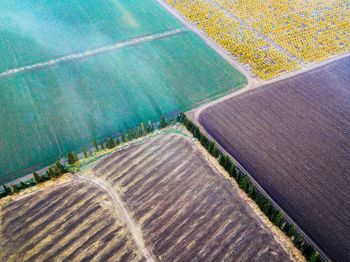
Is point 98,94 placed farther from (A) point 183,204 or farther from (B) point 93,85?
(A) point 183,204

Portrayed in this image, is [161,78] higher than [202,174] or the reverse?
higher

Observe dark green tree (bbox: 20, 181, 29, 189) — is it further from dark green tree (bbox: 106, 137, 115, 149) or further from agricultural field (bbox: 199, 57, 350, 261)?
agricultural field (bbox: 199, 57, 350, 261)

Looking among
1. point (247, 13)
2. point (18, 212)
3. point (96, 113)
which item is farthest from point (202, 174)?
point (247, 13)

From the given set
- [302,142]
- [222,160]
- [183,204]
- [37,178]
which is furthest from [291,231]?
[37,178]

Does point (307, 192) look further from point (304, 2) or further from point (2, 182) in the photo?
point (304, 2)

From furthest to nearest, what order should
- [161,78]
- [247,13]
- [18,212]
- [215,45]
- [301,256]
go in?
[247,13], [215,45], [161,78], [18,212], [301,256]

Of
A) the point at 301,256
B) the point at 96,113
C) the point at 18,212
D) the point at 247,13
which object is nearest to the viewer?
the point at 301,256

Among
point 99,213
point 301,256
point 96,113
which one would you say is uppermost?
point 96,113
